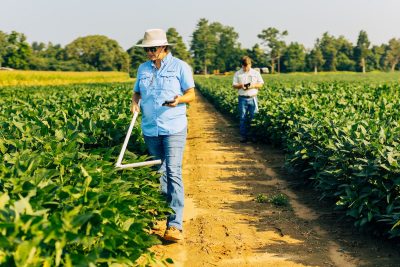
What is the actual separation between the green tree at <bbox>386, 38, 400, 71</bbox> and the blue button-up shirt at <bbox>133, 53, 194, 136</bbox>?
130m

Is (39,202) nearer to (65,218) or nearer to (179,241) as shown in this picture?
(65,218)

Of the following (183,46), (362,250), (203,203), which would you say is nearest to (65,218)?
(362,250)

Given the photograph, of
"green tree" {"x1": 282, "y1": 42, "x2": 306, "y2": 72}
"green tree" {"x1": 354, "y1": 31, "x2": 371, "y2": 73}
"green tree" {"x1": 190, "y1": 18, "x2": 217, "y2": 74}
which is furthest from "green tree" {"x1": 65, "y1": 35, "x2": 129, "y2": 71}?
"green tree" {"x1": 354, "y1": 31, "x2": 371, "y2": 73}

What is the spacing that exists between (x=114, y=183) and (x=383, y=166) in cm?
285

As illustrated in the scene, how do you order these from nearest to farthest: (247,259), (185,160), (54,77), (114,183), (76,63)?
(114,183) < (247,259) < (185,160) < (54,77) < (76,63)

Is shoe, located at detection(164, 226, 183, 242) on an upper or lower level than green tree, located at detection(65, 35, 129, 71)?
lower

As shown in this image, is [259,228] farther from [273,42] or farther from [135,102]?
[273,42]

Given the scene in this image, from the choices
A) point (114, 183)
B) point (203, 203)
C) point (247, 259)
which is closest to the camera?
point (114, 183)

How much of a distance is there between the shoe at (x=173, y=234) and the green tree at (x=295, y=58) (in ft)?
396

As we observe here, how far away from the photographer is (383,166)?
16.5 ft

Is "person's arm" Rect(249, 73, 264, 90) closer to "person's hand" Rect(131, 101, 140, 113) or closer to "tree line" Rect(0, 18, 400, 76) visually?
"person's hand" Rect(131, 101, 140, 113)

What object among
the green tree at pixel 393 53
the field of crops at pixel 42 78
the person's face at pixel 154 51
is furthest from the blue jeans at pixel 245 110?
the green tree at pixel 393 53

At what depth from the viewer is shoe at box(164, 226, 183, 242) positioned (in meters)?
5.20

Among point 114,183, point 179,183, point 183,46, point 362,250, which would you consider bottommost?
point 362,250
